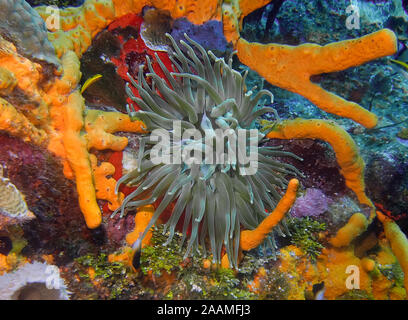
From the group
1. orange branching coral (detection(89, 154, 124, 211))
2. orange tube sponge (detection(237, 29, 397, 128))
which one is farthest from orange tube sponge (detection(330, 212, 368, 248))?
orange branching coral (detection(89, 154, 124, 211))

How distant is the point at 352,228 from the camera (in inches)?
125

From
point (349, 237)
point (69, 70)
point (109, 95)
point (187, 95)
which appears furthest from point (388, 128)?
point (69, 70)

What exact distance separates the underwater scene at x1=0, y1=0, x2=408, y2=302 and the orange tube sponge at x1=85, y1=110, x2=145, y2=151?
2 centimetres

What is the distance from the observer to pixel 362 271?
357cm

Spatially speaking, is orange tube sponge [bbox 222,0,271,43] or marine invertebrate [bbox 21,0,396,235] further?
orange tube sponge [bbox 222,0,271,43]

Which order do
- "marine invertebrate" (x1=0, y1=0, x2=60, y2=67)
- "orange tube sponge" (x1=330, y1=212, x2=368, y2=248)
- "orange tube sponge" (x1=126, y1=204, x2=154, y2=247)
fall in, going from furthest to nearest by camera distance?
1. "orange tube sponge" (x1=330, y1=212, x2=368, y2=248)
2. "orange tube sponge" (x1=126, y1=204, x2=154, y2=247)
3. "marine invertebrate" (x1=0, y1=0, x2=60, y2=67)

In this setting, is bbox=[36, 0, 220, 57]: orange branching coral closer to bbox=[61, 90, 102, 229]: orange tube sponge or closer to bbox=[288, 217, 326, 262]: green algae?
bbox=[61, 90, 102, 229]: orange tube sponge

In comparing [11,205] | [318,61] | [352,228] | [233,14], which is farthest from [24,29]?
[352,228]

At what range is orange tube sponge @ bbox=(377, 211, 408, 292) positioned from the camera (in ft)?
11.2

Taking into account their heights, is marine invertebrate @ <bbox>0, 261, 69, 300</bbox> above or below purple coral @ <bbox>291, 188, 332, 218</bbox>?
below

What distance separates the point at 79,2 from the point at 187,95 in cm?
220

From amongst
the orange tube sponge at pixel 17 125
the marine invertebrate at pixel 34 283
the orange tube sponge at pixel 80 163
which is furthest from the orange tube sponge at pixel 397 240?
the orange tube sponge at pixel 17 125

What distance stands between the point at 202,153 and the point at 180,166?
321 millimetres
